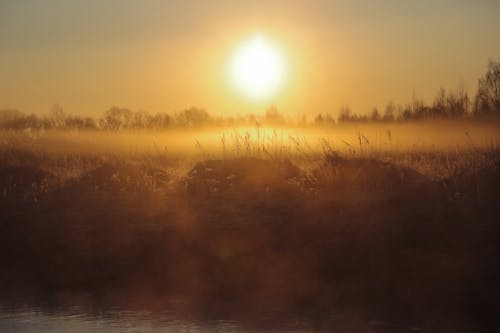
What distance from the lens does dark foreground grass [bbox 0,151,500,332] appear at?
9.46 metres

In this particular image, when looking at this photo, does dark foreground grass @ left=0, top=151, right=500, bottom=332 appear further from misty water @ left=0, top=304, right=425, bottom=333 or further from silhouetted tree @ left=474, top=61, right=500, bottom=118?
silhouetted tree @ left=474, top=61, right=500, bottom=118

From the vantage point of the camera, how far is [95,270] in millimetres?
11195

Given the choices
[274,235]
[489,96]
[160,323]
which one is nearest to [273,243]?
[274,235]

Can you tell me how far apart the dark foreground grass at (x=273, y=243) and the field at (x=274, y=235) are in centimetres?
3

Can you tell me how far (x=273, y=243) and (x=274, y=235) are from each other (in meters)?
0.29

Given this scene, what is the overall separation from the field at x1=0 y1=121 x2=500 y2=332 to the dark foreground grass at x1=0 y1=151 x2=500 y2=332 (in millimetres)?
29

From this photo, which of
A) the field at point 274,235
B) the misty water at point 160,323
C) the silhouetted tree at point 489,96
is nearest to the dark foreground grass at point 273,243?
the field at point 274,235

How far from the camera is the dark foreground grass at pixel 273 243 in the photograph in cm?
946

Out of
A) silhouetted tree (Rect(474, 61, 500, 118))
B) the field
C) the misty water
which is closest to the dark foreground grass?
the field

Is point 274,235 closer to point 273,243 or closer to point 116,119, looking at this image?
point 273,243

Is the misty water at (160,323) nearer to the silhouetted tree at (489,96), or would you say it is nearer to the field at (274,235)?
the field at (274,235)

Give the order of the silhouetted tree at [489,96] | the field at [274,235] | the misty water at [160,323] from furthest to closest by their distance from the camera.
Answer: the silhouetted tree at [489,96] < the field at [274,235] < the misty water at [160,323]

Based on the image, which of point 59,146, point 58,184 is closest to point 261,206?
point 58,184

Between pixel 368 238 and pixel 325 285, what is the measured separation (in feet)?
4.80
